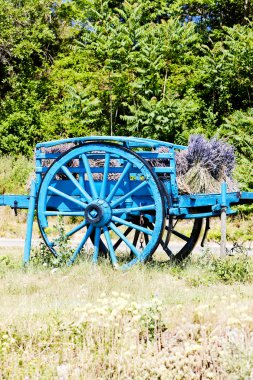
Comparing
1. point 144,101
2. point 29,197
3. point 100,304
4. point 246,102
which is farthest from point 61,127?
point 100,304

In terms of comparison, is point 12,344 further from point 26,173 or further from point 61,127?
point 61,127

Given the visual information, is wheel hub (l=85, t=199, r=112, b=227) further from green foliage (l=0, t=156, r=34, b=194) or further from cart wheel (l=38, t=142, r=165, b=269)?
green foliage (l=0, t=156, r=34, b=194)

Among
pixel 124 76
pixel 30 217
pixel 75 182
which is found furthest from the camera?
pixel 124 76

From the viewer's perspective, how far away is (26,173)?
63.9 feet

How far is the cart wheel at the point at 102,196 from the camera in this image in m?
7.66

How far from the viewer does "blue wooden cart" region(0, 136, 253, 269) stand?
25.3 ft

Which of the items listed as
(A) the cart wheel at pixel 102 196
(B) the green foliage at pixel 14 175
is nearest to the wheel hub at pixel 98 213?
(A) the cart wheel at pixel 102 196

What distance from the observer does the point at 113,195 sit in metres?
7.93

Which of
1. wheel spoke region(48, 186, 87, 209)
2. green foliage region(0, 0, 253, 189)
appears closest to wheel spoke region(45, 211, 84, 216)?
wheel spoke region(48, 186, 87, 209)

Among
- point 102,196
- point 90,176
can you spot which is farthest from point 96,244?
point 90,176

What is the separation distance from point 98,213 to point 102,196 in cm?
28

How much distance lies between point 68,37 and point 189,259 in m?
19.8

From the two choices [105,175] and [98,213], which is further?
[105,175]

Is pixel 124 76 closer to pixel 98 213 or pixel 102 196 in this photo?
pixel 102 196
